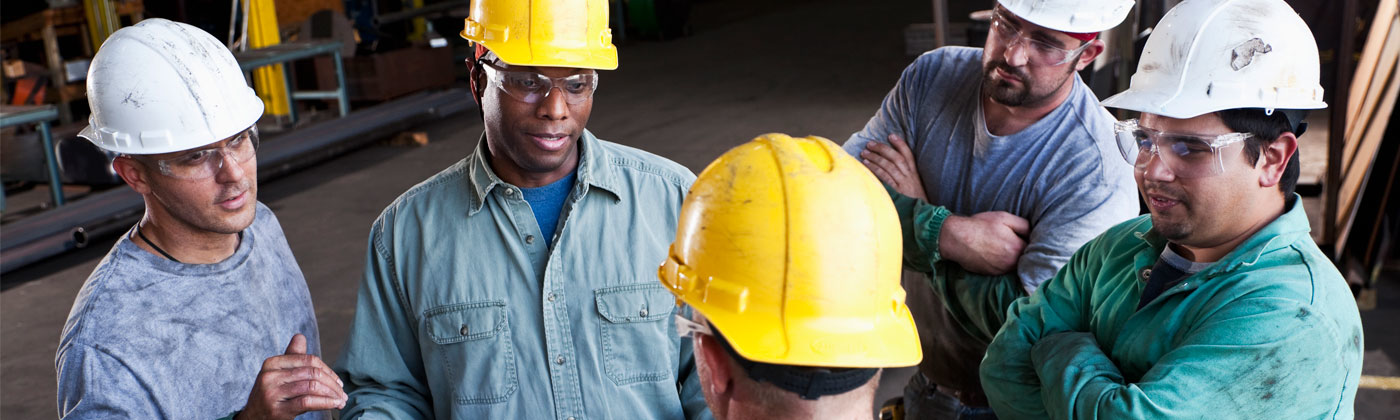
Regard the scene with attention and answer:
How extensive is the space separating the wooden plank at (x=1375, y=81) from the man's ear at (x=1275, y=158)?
14.7 ft

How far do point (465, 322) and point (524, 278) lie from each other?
0.50 ft

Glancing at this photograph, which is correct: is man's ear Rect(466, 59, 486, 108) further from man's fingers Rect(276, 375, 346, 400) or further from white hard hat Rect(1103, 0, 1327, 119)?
white hard hat Rect(1103, 0, 1327, 119)

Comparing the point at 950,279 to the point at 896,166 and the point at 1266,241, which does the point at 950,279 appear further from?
the point at 1266,241

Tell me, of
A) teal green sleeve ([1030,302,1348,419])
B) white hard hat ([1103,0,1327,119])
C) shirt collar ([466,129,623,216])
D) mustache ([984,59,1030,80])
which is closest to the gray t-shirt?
mustache ([984,59,1030,80])

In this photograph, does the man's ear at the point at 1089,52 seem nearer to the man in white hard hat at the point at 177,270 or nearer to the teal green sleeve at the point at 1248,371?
the teal green sleeve at the point at 1248,371

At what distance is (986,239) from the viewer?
2551 millimetres

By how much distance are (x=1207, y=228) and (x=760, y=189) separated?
100cm

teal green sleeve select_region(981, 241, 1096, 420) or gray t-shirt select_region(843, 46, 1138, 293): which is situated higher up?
gray t-shirt select_region(843, 46, 1138, 293)

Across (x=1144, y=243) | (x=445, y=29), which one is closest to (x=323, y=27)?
(x=445, y=29)

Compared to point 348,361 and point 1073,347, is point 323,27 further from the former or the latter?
point 1073,347

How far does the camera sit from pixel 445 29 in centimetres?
1306

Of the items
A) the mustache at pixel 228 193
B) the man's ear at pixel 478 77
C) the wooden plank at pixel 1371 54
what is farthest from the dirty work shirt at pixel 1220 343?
the wooden plank at pixel 1371 54

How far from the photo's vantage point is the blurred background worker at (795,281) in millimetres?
1450

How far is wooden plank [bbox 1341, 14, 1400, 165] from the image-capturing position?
5.85 meters
